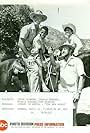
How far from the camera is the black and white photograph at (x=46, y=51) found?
592mm

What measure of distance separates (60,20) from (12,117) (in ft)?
0.82

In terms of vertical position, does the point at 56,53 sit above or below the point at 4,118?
above

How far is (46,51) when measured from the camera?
23.4 inches

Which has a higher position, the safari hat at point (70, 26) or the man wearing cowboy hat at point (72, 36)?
the safari hat at point (70, 26)

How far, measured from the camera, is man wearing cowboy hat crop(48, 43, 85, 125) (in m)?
0.59

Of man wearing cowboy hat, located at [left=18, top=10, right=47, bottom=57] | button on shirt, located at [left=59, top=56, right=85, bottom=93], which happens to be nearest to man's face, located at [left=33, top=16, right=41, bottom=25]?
man wearing cowboy hat, located at [left=18, top=10, right=47, bottom=57]

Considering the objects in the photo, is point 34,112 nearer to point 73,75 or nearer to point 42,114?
point 42,114

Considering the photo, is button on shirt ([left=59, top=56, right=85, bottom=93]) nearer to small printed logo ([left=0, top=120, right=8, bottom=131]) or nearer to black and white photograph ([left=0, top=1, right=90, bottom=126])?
black and white photograph ([left=0, top=1, right=90, bottom=126])

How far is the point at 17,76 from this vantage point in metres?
0.59

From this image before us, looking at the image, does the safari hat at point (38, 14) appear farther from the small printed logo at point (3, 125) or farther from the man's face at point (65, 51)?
the small printed logo at point (3, 125)

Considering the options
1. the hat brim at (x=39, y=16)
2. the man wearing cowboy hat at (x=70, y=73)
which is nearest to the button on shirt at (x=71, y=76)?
the man wearing cowboy hat at (x=70, y=73)

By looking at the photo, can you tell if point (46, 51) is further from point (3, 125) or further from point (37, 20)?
point (3, 125)

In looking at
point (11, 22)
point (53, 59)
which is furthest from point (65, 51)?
point (11, 22)

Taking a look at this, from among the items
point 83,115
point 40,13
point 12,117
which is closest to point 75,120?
point 83,115
